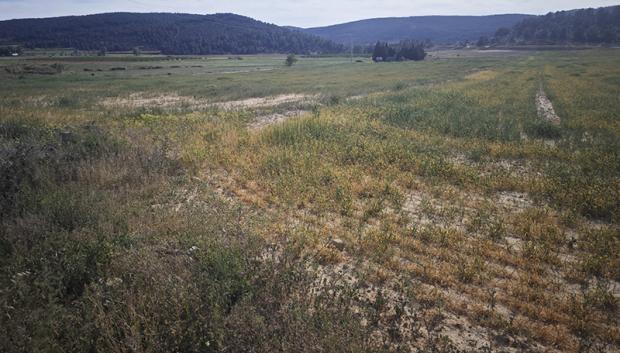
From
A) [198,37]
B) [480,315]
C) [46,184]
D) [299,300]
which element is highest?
[198,37]

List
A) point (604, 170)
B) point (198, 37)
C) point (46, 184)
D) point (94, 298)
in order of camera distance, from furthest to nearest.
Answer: point (198, 37), point (604, 170), point (46, 184), point (94, 298)

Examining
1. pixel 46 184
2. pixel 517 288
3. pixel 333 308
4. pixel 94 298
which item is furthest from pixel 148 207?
pixel 517 288

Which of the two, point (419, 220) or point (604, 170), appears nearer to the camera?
point (419, 220)

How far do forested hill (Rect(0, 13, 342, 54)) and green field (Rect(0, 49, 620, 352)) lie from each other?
15487cm

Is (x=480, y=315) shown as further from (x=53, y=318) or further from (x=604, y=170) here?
(x=604, y=170)

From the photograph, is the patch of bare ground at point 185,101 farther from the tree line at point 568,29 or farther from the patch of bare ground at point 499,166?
the tree line at point 568,29

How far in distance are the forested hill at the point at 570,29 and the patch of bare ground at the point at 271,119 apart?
139866 millimetres

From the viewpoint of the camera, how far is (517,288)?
5.06m

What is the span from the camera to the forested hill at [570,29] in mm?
121688

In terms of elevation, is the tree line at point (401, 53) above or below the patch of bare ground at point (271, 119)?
above

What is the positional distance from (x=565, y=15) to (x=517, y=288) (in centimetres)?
20181

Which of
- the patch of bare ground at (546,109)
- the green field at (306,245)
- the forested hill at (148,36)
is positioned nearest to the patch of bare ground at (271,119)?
the green field at (306,245)

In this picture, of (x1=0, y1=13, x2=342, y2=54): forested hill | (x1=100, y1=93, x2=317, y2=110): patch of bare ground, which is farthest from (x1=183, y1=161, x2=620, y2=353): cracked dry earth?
(x1=0, y1=13, x2=342, y2=54): forested hill

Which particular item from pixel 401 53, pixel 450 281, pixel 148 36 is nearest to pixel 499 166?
pixel 450 281
